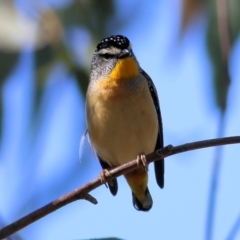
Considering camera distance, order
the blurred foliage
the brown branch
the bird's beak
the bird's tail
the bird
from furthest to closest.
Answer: the bird's tail → the bird's beak → the bird → the blurred foliage → the brown branch

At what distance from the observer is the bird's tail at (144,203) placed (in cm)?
296

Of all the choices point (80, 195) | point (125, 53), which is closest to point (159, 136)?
point (125, 53)

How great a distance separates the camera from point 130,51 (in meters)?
2.67

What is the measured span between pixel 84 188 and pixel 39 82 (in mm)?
845

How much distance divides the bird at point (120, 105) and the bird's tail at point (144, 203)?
0.21 m

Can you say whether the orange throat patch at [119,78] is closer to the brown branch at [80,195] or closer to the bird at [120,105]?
the bird at [120,105]

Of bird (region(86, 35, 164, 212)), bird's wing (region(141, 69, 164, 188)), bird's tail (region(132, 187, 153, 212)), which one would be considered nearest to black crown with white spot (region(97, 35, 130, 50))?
bird (region(86, 35, 164, 212))

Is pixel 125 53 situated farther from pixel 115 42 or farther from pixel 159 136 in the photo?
pixel 159 136

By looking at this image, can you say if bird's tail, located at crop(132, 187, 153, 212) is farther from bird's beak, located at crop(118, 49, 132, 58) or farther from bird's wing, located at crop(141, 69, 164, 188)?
bird's beak, located at crop(118, 49, 132, 58)

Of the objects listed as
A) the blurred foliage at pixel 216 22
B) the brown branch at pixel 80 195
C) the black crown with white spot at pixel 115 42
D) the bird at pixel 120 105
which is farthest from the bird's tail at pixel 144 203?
the brown branch at pixel 80 195

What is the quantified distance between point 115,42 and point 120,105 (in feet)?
1.08

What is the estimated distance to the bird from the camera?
100 inches

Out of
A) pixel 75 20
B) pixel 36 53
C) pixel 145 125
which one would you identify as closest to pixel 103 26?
pixel 75 20

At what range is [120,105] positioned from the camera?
2.53m
